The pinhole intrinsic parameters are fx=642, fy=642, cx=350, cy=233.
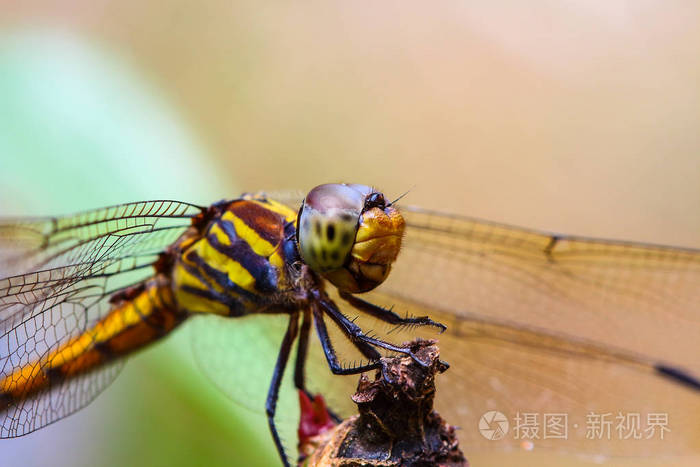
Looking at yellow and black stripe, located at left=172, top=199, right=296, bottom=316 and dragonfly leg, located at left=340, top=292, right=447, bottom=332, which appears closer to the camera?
dragonfly leg, located at left=340, top=292, right=447, bottom=332

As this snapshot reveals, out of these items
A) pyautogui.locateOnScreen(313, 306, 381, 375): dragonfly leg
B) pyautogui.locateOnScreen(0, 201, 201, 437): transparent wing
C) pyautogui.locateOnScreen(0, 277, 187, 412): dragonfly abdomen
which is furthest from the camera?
pyautogui.locateOnScreen(0, 277, 187, 412): dragonfly abdomen

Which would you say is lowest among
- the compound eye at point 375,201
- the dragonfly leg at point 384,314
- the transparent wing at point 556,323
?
the dragonfly leg at point 384,314

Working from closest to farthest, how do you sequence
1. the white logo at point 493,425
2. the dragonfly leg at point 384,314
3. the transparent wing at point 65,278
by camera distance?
the dragonfly leg at point 384,314, the transparent wing at point 65,278, the white logo at point 493,425

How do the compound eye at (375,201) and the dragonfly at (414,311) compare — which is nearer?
the compound eye at (375,201)

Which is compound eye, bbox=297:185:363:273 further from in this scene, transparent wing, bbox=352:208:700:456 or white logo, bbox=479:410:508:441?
white logo, bbox=479:410:508:441

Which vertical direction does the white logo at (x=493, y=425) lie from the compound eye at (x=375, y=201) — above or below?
below

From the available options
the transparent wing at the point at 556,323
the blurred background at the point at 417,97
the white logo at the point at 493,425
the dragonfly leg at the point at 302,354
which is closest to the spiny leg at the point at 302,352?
the dragonfly leg at the point at 302,354

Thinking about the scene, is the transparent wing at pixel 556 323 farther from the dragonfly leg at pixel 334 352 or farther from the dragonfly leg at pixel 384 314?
the dragonfly leg at pixel 334 352

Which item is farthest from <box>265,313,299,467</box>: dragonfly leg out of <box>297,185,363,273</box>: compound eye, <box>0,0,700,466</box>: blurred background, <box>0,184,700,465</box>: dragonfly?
<box>0,0,700,466</box>: blurred background
